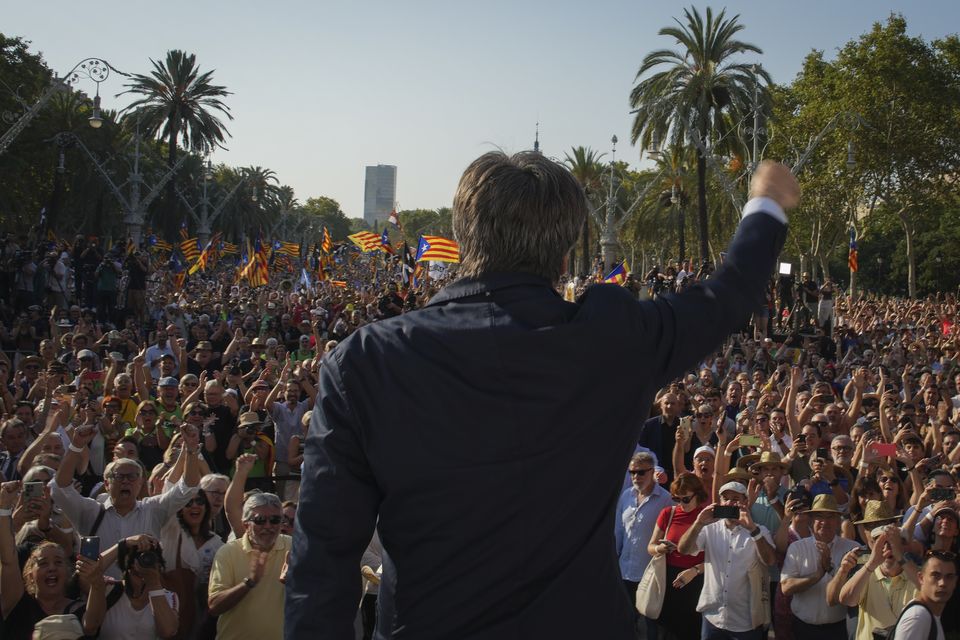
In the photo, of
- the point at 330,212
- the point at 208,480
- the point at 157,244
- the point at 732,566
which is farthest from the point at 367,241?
the point at 330,212

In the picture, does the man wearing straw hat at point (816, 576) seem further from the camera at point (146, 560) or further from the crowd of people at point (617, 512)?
the camera at point (146, 560)

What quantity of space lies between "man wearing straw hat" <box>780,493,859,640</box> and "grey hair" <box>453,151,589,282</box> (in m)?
5.29

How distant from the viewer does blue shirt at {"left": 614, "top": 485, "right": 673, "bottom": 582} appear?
7215mm

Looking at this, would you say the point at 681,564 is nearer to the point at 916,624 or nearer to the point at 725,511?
the point at 725,511

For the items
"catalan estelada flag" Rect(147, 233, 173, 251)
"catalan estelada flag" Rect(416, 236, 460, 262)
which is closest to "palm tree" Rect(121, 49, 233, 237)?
"catalan estelada flag" Rect(147, 233, 173, 251)

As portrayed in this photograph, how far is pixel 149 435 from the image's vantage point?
29.5ft

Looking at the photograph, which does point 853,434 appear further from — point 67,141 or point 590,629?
point 67,141

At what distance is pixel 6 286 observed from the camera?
1970 cm

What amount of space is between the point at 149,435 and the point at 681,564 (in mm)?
4793

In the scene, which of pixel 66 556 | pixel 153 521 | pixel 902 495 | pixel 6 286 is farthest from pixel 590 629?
pixel 6 286

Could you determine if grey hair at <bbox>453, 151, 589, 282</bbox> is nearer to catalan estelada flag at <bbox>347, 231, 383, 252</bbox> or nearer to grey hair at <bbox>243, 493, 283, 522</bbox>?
grey hair at <bbox>243, 493, 283, 522</bbox>

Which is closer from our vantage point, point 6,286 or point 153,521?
point 153,521

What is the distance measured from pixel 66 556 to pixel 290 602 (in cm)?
430

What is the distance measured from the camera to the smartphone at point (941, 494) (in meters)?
6.97
